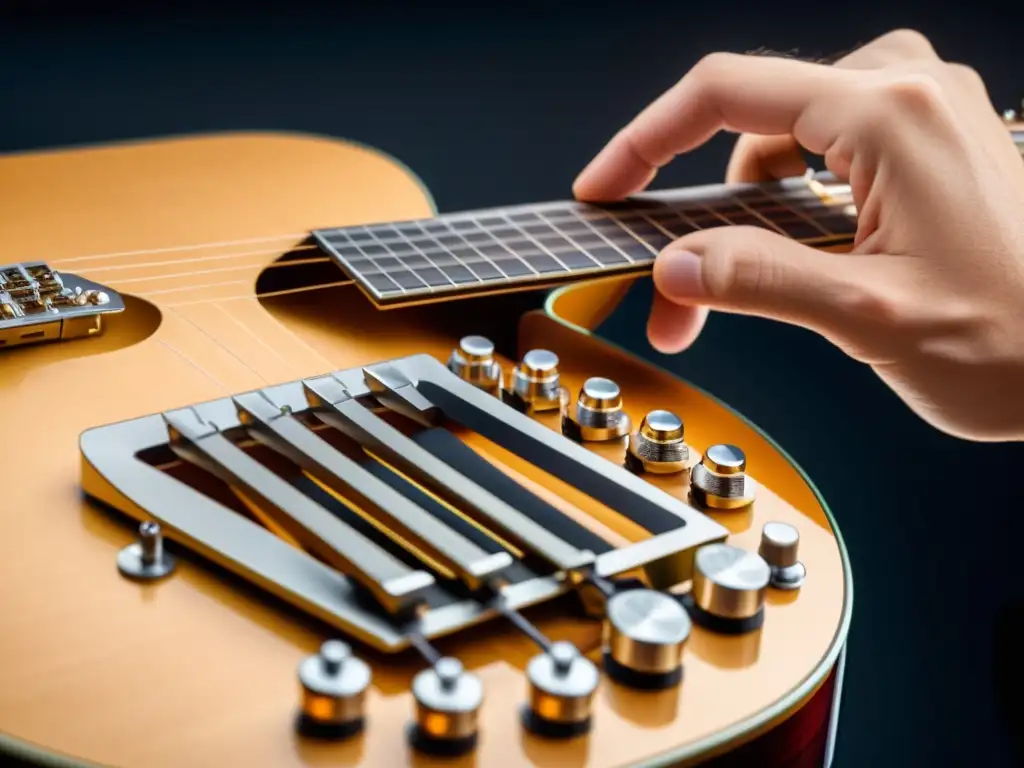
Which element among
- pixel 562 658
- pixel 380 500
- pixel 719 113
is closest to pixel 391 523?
pixel 380 500

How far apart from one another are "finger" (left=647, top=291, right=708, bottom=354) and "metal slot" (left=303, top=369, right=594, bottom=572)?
341mm

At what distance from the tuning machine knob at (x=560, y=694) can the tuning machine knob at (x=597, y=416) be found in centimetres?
21

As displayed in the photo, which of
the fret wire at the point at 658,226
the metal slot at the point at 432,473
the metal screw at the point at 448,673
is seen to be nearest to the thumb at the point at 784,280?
the fret wire at the point at 658,226

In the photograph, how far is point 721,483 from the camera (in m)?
0.55

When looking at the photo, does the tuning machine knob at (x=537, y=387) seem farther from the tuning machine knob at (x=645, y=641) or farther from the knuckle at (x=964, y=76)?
the knuckle at (x=964, y=76)

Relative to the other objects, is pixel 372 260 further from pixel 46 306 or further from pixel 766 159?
pixel 766 159

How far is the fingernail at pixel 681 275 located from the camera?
68 cm

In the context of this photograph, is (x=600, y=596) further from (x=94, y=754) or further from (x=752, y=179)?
(x=752, y=179)

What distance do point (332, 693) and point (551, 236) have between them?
45 cm

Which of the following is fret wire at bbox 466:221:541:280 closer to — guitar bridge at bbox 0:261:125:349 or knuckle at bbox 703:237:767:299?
knuckle at bbox 703:237:767:299

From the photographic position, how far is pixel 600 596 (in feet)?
1.49

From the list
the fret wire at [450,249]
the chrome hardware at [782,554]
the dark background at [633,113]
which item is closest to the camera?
the chrome hardware at [782,554]

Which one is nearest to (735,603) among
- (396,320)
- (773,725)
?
(773,725)

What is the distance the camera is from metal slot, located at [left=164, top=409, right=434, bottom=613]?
16.9 inches
